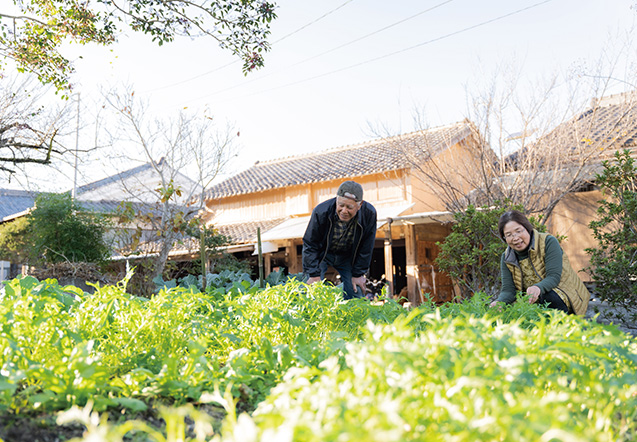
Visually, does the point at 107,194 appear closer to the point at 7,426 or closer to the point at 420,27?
the point at 420,27

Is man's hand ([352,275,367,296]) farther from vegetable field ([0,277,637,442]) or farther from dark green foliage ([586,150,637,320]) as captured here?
dark green foliage ([586,150,637,320])

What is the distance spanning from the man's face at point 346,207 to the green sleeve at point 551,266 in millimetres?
1517

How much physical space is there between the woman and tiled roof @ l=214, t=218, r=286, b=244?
1070 centimetres

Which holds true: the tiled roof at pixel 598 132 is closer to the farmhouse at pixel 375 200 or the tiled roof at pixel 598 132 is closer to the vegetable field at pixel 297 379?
the farmhouse at pixel 375 200

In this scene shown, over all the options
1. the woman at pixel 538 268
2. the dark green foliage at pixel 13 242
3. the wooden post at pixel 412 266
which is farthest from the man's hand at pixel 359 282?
the dark green foliage at pixel 13 242

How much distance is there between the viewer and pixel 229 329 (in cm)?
200

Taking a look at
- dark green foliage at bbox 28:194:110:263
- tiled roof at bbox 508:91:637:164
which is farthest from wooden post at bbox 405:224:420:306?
dark green foliage at bbox 28:194:110:263

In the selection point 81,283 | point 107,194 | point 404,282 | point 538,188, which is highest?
point 107,194

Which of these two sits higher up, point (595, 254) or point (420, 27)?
point (420, 27)

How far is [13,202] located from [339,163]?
2114 centimetres

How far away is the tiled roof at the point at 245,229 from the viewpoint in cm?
1459

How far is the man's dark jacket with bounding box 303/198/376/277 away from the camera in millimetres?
4355

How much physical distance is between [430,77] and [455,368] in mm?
10441

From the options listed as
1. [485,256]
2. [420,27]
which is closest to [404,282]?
[420,27]
